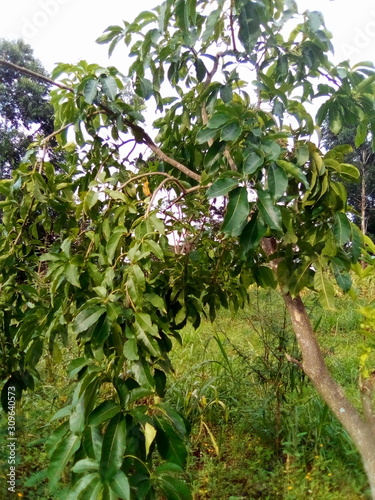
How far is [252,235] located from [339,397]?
1.65 ft

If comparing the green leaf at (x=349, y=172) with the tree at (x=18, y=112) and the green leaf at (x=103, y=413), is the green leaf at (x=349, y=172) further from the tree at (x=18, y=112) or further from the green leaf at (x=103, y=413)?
the tree at (x=18, y=112)

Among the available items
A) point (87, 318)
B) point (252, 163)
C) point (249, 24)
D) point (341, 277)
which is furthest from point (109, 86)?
point (341, 277)

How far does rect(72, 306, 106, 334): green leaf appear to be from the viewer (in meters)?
0.82

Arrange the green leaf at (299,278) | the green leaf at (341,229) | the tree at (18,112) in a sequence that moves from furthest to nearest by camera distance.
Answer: the tree at (18,112)
the green leaf at (299,278)
the green leaf at (341,229)

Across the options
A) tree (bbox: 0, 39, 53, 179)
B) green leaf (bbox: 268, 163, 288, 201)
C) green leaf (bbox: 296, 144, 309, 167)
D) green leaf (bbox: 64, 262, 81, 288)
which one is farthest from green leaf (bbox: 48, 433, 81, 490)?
tree (bbox: 0, 39, 53, 179)

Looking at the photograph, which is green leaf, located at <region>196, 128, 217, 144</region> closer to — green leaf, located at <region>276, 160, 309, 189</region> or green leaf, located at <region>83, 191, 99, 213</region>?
green leaf, located at <region>276, 160, 309, 189</region>

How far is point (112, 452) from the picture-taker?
0.74 metres

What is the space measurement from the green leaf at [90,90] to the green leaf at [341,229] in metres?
0.62

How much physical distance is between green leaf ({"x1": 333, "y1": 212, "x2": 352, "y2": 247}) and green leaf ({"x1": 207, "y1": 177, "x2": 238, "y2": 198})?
0.25 m

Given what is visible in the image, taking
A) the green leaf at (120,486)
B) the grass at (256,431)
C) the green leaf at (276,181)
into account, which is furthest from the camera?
the grass at (256,431)

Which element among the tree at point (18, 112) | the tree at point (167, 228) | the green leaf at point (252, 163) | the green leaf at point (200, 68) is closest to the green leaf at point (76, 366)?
the tree at point (167, 228)

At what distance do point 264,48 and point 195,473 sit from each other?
1.80m

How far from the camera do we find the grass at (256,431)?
198 centimetres

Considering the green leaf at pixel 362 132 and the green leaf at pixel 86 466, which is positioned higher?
the green leaf at pixel 362 132
